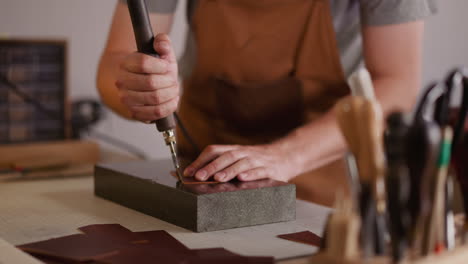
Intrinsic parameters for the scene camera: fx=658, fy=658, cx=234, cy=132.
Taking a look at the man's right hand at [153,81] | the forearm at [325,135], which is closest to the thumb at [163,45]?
the man's right hand at [153,81]

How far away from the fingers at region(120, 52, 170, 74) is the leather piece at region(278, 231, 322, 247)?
339 mm

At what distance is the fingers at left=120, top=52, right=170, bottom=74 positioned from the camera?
999 mm

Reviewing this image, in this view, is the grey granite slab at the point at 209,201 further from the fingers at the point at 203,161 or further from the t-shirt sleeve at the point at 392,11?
the t-shirt sleeve at the point at 392,11

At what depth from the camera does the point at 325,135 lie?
1.21 metres

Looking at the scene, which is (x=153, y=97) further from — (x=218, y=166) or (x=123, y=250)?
(x=123, y=250)

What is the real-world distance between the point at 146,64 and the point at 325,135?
0.38 meters

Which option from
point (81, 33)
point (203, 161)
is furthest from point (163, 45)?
point (81, 33)

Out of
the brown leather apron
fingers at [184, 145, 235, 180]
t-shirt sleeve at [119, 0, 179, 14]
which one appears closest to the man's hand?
fingers at [184, 145, 235, 180]

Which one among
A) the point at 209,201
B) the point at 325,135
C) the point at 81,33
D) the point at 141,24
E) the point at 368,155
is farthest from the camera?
the point at 81,33

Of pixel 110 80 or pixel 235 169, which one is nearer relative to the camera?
pixel 235 169

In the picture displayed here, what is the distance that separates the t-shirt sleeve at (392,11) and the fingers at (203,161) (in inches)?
16.8

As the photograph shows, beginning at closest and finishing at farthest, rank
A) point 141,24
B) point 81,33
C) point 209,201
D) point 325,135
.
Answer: point 209,201
point 141,24
point 325,135
point 81,33

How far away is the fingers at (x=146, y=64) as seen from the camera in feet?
3.28

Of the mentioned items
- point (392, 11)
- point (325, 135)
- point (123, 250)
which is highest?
point (392, 11)
